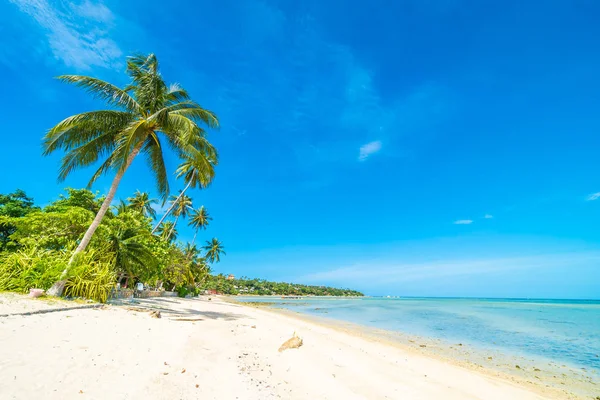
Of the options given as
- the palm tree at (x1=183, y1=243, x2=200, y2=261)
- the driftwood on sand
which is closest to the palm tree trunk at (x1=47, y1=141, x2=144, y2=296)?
the driftwood on sand

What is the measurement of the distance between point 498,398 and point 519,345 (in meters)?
9.60

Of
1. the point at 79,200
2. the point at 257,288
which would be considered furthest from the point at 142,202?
the point at 257,288

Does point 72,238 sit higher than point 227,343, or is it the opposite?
point 72,238

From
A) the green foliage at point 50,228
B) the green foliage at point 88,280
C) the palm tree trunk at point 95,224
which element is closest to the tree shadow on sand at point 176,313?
the green foliage at point 88,280

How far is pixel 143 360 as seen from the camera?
4945mm

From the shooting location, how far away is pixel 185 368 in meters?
4.94

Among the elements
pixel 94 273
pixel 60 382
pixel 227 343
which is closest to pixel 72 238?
pixel 94 273

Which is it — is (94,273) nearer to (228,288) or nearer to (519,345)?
(519,345)

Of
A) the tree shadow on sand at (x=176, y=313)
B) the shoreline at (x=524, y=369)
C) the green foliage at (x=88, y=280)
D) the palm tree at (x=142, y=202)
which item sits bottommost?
the shoreline at (x=524, y=369)

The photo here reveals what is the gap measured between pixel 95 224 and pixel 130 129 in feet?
13.2

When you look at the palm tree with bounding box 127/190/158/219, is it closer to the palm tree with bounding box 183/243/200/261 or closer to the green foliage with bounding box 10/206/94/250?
the palm tree with bounding box 183/243/200/261

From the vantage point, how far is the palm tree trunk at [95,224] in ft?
32.7

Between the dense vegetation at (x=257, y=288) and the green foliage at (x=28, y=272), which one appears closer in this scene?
the green foliage at (x=28, y=272)

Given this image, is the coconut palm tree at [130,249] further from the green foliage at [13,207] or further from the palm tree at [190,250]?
the palm tree at [190,250]
